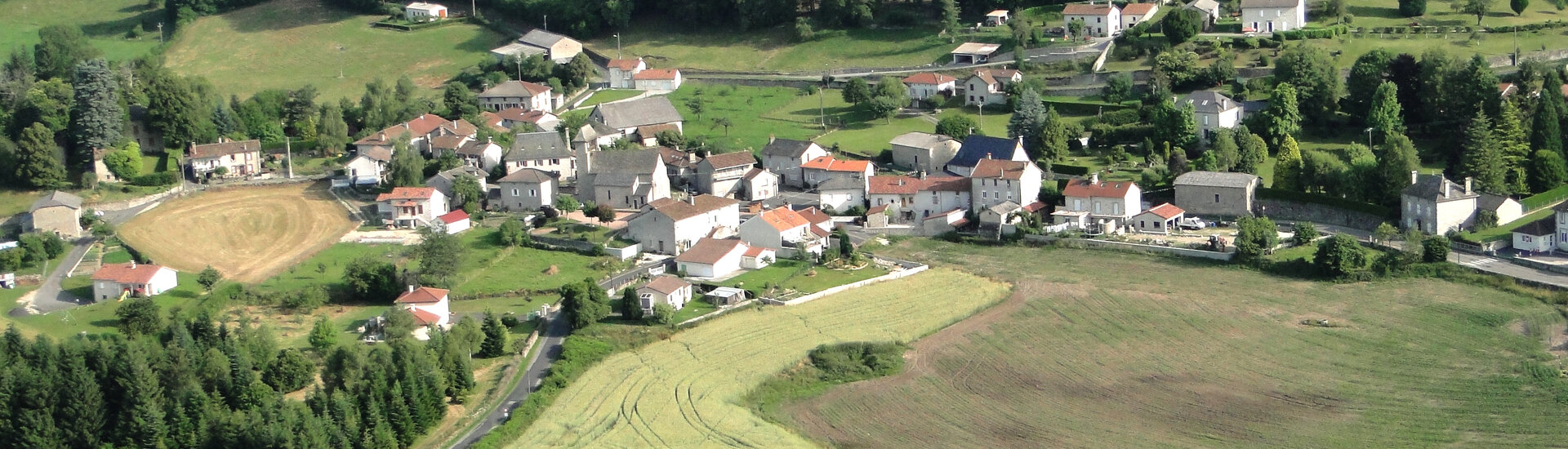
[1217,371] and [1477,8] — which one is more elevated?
[1477,8]

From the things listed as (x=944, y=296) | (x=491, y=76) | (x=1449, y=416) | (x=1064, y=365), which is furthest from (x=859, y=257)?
(x=491, y=76)

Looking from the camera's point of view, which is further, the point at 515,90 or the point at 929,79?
the point at 515,90

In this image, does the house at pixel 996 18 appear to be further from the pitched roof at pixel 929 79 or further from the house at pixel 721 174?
the house at pixel 721 174

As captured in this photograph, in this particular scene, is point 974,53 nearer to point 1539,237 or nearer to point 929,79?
point 929,79

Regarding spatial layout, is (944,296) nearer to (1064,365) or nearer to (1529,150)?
(1064,365)

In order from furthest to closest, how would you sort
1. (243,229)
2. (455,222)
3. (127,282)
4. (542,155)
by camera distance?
(542,155) → (243,229) → (455,222) → (127,282)

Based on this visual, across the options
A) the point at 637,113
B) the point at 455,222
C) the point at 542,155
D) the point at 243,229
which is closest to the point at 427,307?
the point at 455,222

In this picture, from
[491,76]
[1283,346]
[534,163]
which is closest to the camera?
[1283,346]
